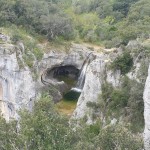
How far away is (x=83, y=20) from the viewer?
179 feet

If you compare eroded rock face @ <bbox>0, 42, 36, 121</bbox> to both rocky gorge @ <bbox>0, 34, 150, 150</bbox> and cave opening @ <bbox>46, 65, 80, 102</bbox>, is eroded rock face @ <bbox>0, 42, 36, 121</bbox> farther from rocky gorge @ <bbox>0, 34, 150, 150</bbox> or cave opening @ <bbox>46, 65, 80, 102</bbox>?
cave opening @ <bbox>46, 65, 80, 102</bbox>

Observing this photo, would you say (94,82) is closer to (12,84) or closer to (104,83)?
(104,83)

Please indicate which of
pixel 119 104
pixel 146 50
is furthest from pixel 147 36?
pixel 119 104

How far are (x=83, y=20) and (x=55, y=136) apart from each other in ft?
117

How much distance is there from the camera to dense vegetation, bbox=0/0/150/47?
42581 mm

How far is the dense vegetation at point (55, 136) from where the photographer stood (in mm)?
19203

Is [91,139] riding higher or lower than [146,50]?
lower

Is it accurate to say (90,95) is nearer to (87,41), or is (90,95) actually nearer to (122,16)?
(87,41)

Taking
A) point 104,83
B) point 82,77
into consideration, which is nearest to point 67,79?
point 82,77

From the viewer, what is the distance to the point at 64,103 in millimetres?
41094

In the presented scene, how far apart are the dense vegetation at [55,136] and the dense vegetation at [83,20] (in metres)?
16.8

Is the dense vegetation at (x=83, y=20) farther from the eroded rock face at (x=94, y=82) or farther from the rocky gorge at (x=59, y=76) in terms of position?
the eroded rock face at (x=94, y=82)

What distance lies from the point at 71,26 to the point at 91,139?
2635 cm

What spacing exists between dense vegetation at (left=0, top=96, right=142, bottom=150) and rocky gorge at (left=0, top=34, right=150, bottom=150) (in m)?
1.98
